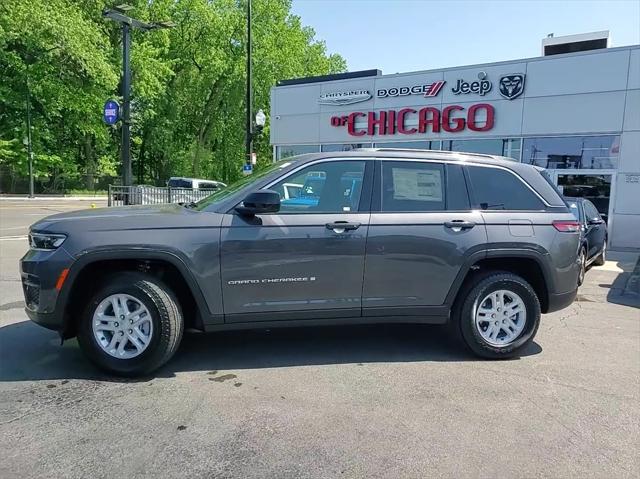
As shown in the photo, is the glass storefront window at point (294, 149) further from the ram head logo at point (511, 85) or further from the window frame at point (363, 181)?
the window frame at point (363, 181)

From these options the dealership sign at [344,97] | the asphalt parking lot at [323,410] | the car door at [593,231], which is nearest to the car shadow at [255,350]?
the asphalt parking lot at [323,410]

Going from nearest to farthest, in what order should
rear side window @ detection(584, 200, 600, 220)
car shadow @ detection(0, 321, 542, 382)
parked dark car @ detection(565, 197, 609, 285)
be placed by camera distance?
car shadow @ detection(0, 321, 542, 382) < parked dark car @ detection(565, 197, 609, 285) < rear side window @ detection(584, 200, 600, 220)

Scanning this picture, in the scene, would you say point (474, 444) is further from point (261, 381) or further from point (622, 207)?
point (622, 207)

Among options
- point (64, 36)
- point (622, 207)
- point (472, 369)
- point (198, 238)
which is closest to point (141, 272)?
point (198, 238)

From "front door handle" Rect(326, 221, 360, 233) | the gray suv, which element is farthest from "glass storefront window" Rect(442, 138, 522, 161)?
"front door handle" Rect(326, 221, 360, 233)

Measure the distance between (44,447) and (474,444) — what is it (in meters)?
2.63

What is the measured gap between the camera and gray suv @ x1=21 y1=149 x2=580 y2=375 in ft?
13.0

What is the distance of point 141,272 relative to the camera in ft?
13.4

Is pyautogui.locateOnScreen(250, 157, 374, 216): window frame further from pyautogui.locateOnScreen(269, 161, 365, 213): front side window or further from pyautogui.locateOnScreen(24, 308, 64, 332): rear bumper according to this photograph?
pyautogui.locateOnScreen(24, 308, 64, 332): rear bumper

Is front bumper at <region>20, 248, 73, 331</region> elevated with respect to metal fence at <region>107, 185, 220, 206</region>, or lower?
lower

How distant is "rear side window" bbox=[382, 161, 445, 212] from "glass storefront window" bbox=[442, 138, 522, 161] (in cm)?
1107

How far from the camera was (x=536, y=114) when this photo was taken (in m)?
14.4

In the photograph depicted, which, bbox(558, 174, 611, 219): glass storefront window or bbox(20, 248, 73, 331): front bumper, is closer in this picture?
bbox(20, 248, 73, 331): front bumper

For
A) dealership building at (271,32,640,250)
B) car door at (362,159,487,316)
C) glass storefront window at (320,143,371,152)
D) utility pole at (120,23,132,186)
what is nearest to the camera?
car door at (362,159,487,316)
